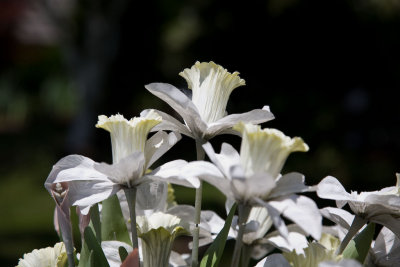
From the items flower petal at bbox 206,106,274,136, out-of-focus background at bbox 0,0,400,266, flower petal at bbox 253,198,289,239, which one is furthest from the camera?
out-of-focus background at bbox 0,0,400,266

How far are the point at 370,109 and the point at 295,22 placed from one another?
1563 mm

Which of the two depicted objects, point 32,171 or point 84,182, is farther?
point 32,171

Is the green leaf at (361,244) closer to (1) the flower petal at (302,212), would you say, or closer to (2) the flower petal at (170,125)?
(1) the flower petal at (302,212)

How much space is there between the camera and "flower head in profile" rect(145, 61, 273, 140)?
642 mm

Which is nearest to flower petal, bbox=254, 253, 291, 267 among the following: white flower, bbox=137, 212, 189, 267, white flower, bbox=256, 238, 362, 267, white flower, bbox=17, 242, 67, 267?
white flower, bbox=256, 238, 362, 267

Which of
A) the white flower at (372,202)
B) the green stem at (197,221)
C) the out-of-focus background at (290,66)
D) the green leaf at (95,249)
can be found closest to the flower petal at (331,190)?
the white flower at (372,202)

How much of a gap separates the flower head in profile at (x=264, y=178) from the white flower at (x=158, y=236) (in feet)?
0.36

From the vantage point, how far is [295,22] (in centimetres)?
752

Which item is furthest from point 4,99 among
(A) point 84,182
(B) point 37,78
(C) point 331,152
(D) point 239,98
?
(A) point 84,182

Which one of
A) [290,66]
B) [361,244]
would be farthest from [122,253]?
[290,66]

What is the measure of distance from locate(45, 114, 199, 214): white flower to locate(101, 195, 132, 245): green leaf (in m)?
0.08

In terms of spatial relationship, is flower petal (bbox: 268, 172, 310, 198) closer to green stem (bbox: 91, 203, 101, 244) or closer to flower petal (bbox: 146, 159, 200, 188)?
flower petal (bbox: 146, 159, 200, 188)

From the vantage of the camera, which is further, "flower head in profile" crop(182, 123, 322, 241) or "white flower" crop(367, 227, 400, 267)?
"white flower" crop(367, 227, 400, 267)

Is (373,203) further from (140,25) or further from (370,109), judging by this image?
(140,25)
